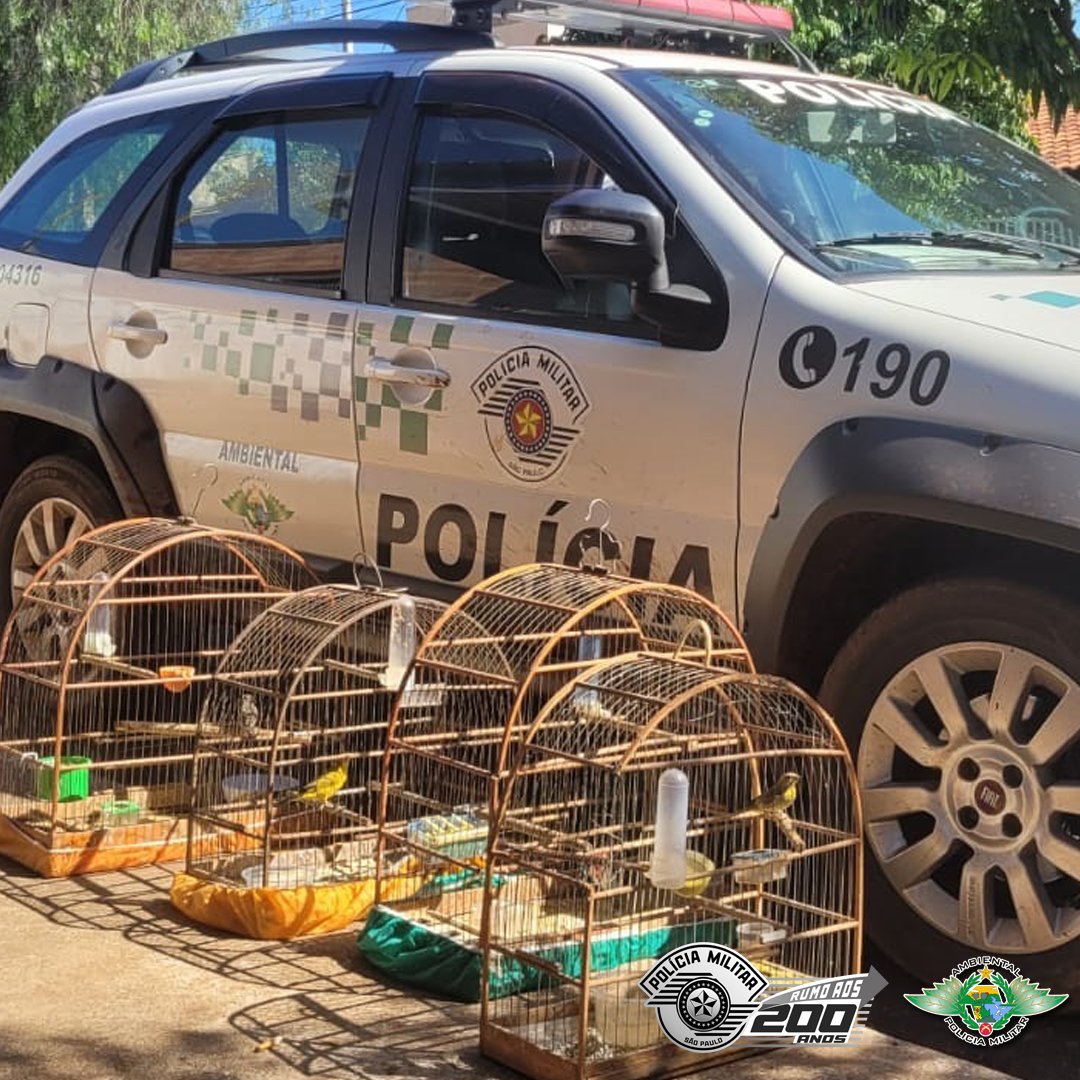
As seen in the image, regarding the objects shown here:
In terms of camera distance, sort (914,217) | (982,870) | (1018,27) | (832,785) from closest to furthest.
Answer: (982,870)
(832,785)
(914,217)
(1018,27)

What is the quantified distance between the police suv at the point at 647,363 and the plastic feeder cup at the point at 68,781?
91 cm

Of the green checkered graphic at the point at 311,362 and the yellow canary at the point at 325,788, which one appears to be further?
the green checkered graphic at the point at 311,362

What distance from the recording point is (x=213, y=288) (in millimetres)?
5676

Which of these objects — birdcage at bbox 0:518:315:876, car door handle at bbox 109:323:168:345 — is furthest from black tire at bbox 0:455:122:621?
car door handle at bbox 109:323:168:345

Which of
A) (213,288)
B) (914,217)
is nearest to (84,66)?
(213,288)

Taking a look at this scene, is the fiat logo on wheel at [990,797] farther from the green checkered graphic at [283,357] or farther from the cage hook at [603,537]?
the green checkered graphic at [283,357]

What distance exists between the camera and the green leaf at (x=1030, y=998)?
3.79 metres

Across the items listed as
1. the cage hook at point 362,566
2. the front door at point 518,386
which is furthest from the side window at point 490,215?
the cage hook at point 362,566

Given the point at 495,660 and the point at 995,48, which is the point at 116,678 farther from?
the point at 995,48

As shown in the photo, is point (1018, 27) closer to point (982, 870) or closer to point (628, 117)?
point (628, 117)

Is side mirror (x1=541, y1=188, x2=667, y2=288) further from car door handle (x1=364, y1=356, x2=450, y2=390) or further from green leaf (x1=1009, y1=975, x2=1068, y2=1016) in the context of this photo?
green leaf (x1=1009, y1=975, x2=1068, y2=1016)

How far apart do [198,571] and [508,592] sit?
1.76 m

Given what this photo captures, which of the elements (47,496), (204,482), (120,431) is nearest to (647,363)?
(204,482)

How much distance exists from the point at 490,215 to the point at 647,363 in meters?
0.82
